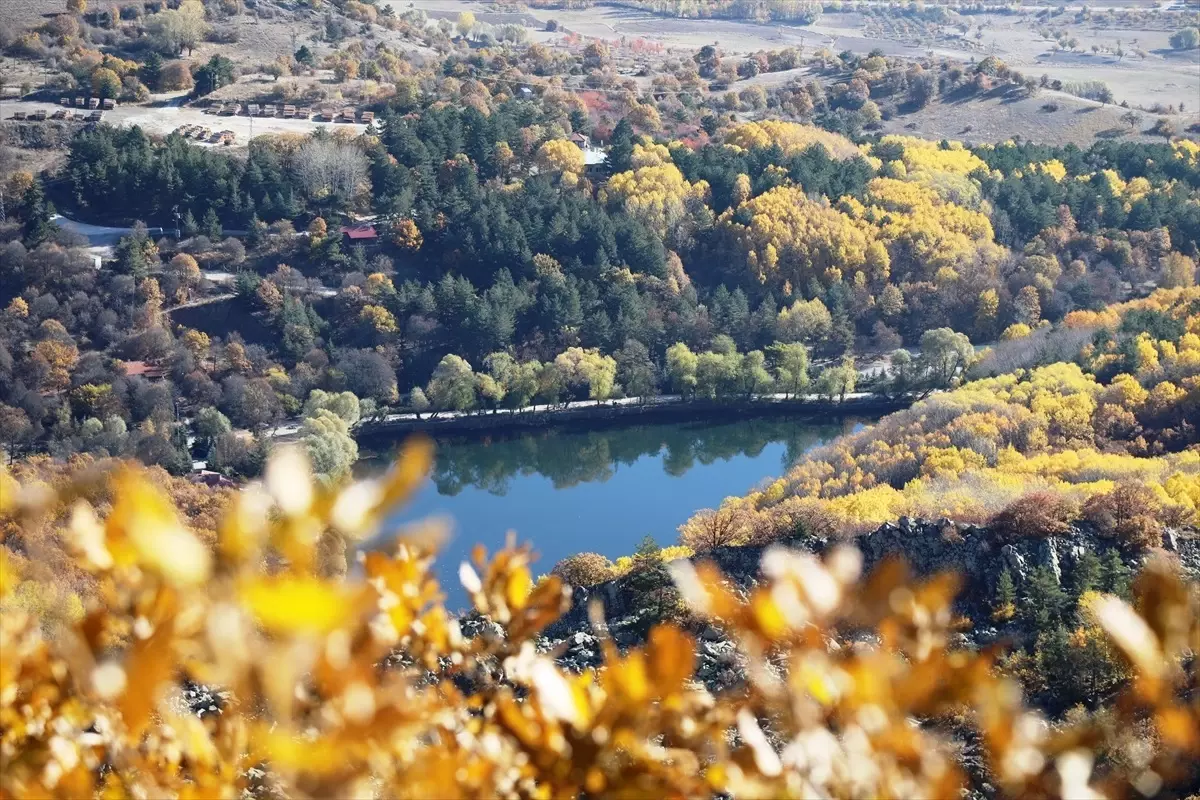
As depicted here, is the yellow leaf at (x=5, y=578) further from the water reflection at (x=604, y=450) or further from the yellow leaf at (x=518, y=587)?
the water reflection at (x=604, y=450)

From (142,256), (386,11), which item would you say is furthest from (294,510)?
(386,11)

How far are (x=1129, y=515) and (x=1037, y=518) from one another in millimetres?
1063

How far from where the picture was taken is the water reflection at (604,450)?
29234 millimetres

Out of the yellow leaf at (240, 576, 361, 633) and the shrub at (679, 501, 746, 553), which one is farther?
the shrub at (679, 501, 746, 553)

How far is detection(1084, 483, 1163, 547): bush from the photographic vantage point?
14664 millimetres

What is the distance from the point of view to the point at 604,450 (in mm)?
30547

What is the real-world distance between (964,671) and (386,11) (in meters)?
60.9

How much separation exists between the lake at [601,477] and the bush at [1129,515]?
10.5 m

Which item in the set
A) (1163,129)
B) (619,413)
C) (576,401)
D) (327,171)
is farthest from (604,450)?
(1163,129)

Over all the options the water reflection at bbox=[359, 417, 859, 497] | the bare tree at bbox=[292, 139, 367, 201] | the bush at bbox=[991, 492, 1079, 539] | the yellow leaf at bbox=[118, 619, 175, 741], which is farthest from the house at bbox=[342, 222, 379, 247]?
the yellow leaf at bbox=[118, 619, 175, 741]

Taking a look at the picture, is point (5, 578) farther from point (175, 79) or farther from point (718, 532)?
point (175, 79)

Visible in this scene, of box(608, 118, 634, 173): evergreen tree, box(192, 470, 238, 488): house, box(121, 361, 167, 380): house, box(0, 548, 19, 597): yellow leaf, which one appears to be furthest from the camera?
box(608, 118, 634, 173): evergreen tree

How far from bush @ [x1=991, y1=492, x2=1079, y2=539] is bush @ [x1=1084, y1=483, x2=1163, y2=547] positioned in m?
0.26

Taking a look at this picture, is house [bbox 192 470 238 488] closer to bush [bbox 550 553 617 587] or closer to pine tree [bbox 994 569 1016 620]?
bush [bbox 550 553 617 587]
